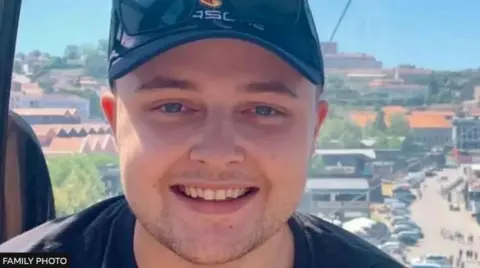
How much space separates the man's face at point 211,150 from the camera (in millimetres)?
1553

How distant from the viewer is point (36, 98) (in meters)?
2.01

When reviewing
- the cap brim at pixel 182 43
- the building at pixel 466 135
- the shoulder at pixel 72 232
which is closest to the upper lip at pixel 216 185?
the cap brim at pixel 182 43

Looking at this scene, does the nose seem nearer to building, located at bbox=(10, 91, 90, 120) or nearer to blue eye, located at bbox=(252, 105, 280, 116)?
blue eye, located at bbox=(252, 105, 280, 116)

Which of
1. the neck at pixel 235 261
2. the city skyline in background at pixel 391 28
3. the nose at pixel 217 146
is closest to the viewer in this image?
the nose at pixel 217 146

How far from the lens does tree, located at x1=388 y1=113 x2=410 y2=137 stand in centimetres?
191

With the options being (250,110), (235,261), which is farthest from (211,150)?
(235,261)

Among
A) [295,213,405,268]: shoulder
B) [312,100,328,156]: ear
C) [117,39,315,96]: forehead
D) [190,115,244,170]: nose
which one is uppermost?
[117,39,315,96]: forehead

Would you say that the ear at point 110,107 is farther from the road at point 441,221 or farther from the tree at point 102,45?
the road at point 441,221

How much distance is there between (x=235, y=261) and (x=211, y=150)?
0.89ft

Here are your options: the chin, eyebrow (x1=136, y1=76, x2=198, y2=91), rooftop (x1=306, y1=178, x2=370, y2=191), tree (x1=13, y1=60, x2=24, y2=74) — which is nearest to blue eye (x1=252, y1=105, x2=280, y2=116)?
eyebrow (x1=136, y1=76, x2=198, y2=91)

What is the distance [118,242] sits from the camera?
A: 1.78m

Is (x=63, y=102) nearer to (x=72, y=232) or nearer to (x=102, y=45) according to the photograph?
(x=102, y=45)

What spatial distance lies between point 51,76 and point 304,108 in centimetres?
63

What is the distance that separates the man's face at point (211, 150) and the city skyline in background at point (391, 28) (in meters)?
0.30
